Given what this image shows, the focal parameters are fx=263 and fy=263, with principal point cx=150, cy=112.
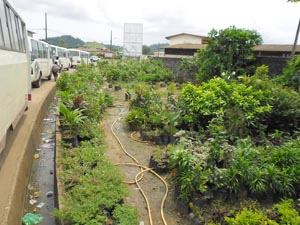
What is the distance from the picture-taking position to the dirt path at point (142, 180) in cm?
402

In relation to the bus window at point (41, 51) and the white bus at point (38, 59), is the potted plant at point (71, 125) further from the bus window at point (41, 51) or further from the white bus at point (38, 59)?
the bus window at point (41, 51)

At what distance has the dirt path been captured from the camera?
4020 millimetres

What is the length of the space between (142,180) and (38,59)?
37.1 feet

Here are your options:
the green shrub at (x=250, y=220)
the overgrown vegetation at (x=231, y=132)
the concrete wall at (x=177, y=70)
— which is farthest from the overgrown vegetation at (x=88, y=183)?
the concrete wall at (x=177, y=70)

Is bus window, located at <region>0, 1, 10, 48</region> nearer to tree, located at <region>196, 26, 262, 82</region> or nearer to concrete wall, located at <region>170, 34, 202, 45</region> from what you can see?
tree, located at <region>196, 26, 262, 82</region>

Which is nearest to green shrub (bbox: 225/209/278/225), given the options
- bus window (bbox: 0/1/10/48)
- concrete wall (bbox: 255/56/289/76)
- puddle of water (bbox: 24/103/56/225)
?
puddle of water (bbox: 24/103/56/225)

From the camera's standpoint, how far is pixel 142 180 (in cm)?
507

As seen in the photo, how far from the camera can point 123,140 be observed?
23.5 feet

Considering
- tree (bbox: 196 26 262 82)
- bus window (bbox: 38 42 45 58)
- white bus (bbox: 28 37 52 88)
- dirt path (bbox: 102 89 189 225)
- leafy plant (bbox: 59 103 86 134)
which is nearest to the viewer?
dirt path (bbox: 102 89 189 225)

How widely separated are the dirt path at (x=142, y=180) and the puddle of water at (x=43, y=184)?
138 centimetres

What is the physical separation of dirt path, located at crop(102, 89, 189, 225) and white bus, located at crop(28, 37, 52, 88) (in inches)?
241

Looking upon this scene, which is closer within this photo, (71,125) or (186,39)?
(71,125)

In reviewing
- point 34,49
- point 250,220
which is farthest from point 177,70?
point 250,220

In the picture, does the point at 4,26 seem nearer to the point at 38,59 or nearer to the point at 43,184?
the point at 43,184
